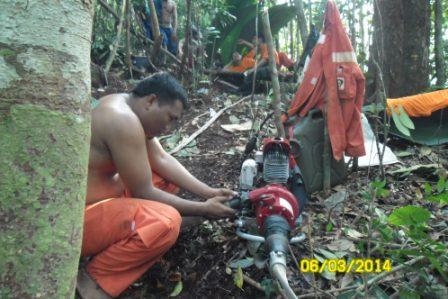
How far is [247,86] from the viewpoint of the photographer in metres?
7.11

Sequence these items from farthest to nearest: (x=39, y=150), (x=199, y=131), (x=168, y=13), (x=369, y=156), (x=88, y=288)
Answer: (x=168, y=13), (x=199, y=131), (x=369, y=156), (x=88, y=288), (x=39, y=150)

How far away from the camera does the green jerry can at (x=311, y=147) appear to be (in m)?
3.28

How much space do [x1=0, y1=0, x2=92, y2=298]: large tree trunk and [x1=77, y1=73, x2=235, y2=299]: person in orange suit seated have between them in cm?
126

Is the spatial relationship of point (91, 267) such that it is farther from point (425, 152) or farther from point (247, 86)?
point (247, 86)

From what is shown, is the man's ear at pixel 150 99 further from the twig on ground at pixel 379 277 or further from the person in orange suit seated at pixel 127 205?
the twig on ground at pixel 379 277

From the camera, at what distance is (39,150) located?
0.93 metres

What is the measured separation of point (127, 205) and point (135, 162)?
0.80 feet

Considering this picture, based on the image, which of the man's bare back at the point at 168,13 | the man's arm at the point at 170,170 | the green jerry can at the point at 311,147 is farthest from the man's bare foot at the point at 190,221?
the man's bare back at the point at 168,13

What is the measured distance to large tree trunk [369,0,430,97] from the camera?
491 centimetres

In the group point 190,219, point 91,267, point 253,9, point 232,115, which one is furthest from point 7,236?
point 253,9

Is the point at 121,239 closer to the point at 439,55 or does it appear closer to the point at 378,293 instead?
the point at 378,293

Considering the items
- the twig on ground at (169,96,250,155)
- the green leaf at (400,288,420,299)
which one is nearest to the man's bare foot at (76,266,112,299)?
the green leaf at (400,288,420,299)

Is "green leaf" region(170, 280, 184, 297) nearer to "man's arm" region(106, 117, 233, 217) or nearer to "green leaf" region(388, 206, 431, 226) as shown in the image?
"man's arm" region(106, 117, 233, 217)

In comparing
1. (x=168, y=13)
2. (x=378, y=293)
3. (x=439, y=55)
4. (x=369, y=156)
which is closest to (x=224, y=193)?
(x=378, y=293)
